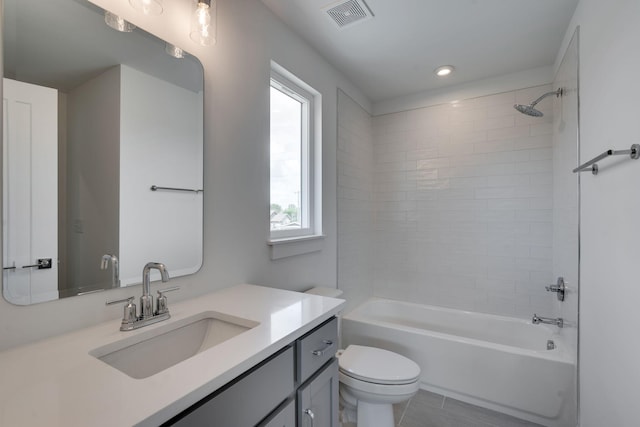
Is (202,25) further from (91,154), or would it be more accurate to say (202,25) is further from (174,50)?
(91,154)

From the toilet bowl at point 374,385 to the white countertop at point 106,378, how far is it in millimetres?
780

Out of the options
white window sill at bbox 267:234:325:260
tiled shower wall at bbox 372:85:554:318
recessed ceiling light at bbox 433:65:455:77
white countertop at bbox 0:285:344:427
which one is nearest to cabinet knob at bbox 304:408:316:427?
white countertop at bbox 0:285:344:427

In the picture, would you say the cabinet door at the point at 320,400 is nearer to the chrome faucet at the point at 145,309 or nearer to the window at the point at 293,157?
the chrome faucet at the point at 145,309

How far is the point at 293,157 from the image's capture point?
2.09 m

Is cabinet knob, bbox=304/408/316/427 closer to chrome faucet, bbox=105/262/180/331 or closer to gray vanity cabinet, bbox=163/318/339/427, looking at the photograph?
gray vanity cabinet, bbox=163/318/339/427

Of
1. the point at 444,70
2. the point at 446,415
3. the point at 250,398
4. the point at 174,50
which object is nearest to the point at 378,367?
the point at 446,415

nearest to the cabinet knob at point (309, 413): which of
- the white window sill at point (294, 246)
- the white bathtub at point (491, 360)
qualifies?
the white window sill at point (294, 246)

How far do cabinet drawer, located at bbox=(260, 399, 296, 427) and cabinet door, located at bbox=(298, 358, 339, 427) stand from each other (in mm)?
35

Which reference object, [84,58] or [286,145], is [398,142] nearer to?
[286,145]

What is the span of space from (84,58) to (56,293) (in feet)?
2.55

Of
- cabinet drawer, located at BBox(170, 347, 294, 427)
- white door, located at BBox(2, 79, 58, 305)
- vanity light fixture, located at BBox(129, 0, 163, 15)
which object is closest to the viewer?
cabinet drawer, located at BBox(170, 347, 294, 427)

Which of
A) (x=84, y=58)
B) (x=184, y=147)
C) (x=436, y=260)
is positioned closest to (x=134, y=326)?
(x=184, y=147)

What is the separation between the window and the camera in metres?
1.90

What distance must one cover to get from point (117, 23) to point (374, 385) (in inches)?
76.4
